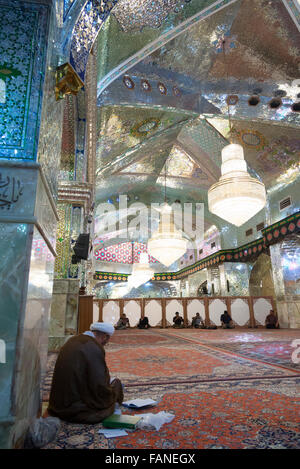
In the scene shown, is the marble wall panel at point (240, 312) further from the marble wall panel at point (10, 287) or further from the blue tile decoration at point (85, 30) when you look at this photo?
the marble wall panel at point (10, 287)

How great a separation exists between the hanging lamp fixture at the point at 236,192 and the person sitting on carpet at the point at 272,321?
4.79 metres

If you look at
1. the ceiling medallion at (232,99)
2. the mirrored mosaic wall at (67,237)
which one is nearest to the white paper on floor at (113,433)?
the mirrored mosaic wall at (67,237)

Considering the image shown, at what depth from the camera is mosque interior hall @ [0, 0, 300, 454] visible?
1277 mm

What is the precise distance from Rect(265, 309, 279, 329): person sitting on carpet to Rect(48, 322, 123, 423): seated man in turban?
7861 mm

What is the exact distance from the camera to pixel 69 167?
4.86 meters

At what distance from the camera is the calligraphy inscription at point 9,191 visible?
128 cm

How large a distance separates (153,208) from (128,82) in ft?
20.6

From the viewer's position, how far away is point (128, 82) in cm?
616

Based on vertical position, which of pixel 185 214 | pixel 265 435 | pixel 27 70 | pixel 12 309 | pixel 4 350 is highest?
pixel 185 214

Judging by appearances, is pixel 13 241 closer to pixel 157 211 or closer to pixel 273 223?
pixel 273 223

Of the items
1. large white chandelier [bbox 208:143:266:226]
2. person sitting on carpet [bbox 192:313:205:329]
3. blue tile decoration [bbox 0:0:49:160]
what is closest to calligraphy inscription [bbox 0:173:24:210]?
blue tile decoration [bbox 0:0:49:160]

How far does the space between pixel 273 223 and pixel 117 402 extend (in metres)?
7.92

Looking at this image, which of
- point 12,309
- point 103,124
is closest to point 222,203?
point 103,124

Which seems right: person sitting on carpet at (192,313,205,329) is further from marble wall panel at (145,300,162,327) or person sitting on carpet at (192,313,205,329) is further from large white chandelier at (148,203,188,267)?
large white chandelier at (148,203,188,267)
